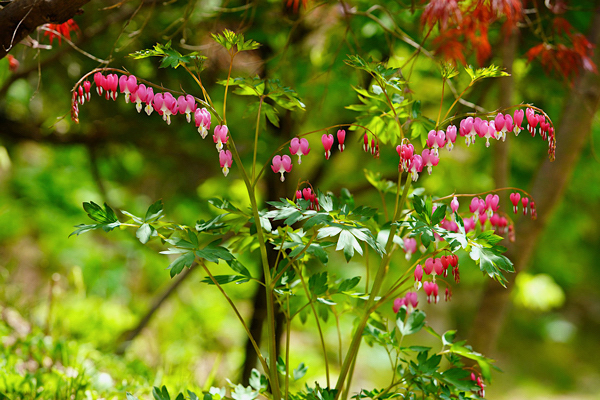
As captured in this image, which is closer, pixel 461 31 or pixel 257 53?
pixel 461 31

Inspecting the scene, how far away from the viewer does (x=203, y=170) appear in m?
5.29

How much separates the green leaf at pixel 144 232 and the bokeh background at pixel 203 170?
43 centimetres

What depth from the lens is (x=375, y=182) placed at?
161 cm

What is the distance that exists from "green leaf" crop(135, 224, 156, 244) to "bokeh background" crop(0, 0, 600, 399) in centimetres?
43

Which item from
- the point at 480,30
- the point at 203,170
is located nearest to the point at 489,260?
the point at 480,30

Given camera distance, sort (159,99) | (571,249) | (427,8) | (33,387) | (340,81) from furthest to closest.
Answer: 1. (571,249)
2. (340,81)
3. (33,387)
4. (427,8)
5. (159,99)

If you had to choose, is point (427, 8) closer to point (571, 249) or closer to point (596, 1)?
point (596, 1)

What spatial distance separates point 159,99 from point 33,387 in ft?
4.49

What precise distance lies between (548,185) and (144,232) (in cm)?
195

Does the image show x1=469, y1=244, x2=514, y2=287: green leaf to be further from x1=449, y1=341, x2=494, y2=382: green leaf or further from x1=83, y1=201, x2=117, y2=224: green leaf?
x1=83, y1=201, x2=117, y2=224: green leaf

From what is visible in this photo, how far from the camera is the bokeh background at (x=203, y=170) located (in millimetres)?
2211

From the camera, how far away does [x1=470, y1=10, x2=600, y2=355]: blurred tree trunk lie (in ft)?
7.08

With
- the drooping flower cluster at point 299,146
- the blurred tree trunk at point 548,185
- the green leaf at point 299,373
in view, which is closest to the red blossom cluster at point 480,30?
the blurred tree trunk at point 548,185

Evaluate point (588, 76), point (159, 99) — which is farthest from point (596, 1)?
point (159, 99)
